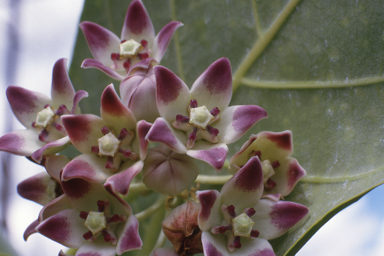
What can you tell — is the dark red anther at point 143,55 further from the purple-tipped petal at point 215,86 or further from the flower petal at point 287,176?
the flower petal at point 287,176

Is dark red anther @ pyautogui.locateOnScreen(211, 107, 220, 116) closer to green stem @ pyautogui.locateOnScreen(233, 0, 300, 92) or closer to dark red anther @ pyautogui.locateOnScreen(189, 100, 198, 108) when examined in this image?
dark red anther @ pyautogui.locateOnScreen(189, 100, 198, 108)

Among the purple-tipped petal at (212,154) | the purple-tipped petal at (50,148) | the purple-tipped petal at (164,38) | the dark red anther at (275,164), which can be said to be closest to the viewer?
the purple-tipped petal at (212,154)

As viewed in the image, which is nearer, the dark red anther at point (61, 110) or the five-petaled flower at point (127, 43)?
the dark red anther at point (61, 110)

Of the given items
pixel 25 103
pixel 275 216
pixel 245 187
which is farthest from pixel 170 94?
pixel 25 103

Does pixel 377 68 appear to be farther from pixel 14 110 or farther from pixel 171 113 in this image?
pixel 14 110

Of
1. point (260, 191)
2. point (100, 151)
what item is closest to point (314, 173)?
point (260, 191)

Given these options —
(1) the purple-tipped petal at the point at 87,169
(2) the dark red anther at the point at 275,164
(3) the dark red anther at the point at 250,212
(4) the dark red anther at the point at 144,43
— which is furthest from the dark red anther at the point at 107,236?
(4) the dark red anther at the point at 144,43
